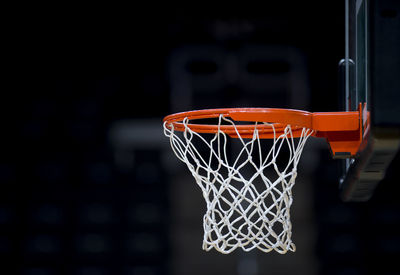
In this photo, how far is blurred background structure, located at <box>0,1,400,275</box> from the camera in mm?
4176

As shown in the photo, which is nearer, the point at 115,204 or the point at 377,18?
the point at 377,18

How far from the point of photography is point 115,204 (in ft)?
14.0

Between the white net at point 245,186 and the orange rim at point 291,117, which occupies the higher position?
the orange rim at point 291,117

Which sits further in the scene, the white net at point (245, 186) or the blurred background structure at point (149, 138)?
the blurred background structure at point (149, 138)

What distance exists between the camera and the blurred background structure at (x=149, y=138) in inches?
164

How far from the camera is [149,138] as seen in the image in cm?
432

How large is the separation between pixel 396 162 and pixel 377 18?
3.46 m

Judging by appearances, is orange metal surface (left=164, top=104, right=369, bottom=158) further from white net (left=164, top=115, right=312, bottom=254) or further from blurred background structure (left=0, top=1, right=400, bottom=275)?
blurred background structure (left=0, top=1, right=400, bottom=275)

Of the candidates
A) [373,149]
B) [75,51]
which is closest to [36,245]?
[75,51]

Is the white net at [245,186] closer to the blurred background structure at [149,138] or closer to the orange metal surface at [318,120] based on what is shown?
the orange metal surface at [318,120]

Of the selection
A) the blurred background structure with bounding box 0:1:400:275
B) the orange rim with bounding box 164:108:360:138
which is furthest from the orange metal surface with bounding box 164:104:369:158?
the blurred background structure with bounding box 0:1:400:275

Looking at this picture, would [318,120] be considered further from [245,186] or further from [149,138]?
[149,138]

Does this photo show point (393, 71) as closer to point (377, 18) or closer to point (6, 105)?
point (377, 18)

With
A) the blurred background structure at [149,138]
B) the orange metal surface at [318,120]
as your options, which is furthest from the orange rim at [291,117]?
the blurred background structure at [149,138]
